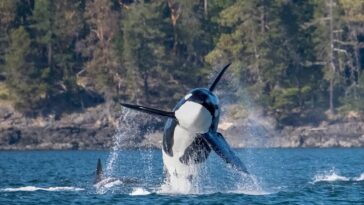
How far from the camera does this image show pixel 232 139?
121188mm

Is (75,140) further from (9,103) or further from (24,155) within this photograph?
(24,155)

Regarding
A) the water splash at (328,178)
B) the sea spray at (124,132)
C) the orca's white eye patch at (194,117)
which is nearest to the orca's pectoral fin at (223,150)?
the orca's white eye patch at (194,117)

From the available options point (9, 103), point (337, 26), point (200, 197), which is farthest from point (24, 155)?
point (200, 197)

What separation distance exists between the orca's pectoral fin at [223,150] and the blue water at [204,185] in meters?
2.07

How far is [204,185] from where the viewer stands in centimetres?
5625

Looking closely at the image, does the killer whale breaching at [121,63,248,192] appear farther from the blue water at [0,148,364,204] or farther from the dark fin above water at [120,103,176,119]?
the blue water at [0,148,364,204]

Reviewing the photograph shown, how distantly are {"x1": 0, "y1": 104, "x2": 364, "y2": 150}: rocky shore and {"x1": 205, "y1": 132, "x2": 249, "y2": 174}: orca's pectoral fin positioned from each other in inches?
2971

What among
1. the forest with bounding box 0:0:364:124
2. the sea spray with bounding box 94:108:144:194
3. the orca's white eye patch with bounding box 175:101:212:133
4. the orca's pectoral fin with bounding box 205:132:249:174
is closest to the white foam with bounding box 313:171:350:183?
the orca's pectoral fin with bounding box 205:132:249:174

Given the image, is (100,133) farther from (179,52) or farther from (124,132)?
(179,52)

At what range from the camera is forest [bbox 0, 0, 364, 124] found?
4909 inches

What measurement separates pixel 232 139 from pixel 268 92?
24.7 feet

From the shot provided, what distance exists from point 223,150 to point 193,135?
1.78m

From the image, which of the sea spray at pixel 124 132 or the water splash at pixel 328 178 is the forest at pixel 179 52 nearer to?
the sea spray at pixel 124 132

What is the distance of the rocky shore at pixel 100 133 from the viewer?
123875 mm
